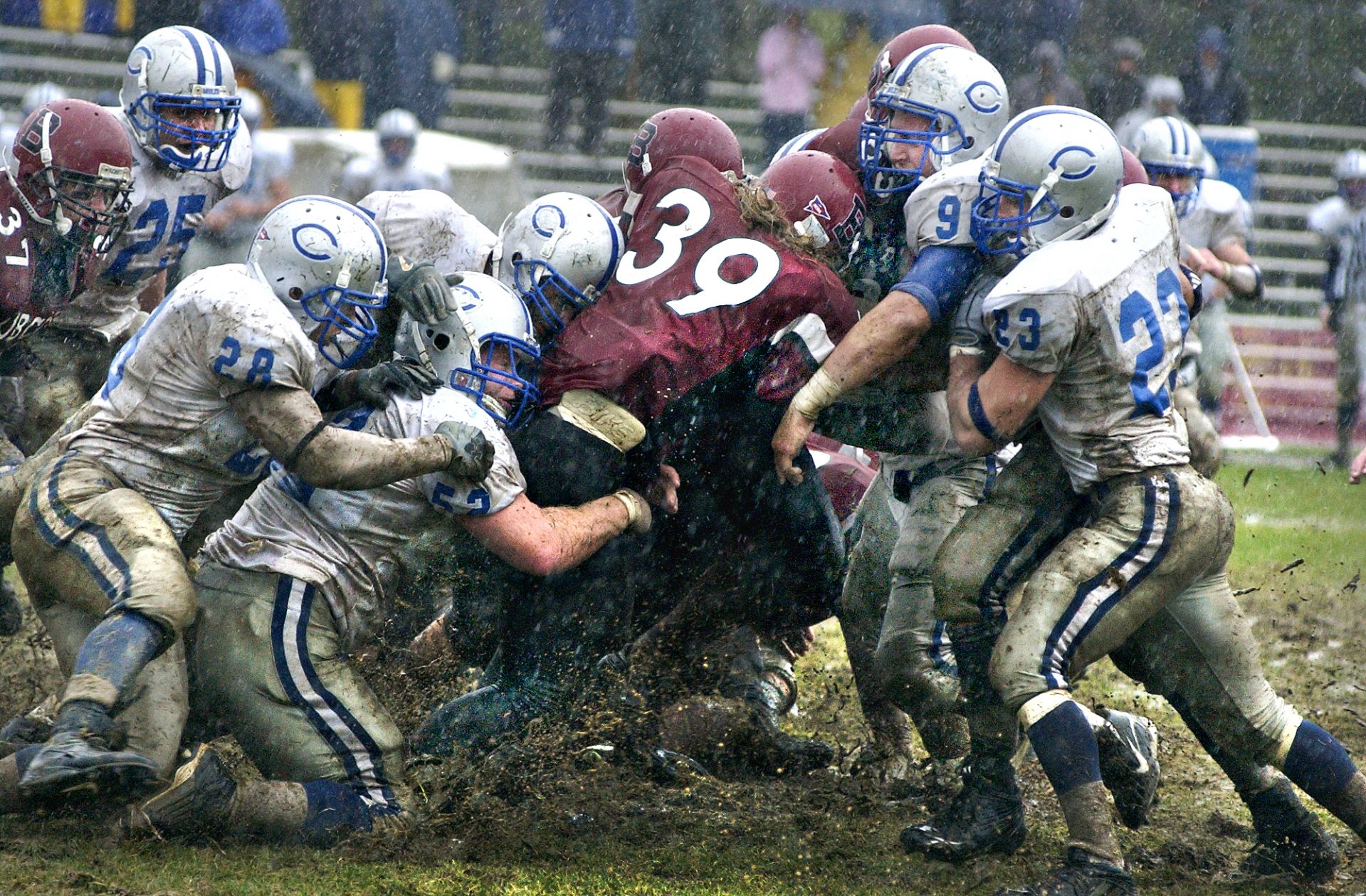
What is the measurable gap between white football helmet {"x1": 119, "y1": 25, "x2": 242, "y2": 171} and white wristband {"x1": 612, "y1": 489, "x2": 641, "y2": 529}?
7.96 ft

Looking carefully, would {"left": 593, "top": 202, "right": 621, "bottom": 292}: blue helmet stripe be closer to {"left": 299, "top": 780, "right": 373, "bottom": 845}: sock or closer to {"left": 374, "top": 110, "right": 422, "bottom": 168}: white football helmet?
{"left": 299, "top": 780, "right": 373, "bottom": 845}: sock

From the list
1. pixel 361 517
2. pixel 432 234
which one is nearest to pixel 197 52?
pixel 432 234

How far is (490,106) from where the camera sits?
1625cm

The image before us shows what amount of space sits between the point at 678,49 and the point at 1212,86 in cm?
498

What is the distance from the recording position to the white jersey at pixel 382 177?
1248cm

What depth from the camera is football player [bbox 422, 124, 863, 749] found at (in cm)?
462

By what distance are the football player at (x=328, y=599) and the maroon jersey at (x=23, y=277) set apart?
150cm

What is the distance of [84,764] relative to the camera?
3609mm

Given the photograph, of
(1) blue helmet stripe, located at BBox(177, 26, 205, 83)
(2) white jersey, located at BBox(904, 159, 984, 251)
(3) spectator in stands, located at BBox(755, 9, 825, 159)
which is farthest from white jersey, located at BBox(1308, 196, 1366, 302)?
(1) blue helmet stripe, located at BBox(177, 26, 205, 83)

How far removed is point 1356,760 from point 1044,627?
2043 mm

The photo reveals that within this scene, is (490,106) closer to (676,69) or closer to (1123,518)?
(676,69)

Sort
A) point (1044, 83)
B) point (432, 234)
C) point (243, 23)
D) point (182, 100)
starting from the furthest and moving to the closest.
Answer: point (1044, 83) < point (243, 23) < point (182, 100) < point (432, 234)

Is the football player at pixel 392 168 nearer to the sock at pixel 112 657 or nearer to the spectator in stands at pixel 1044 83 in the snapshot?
the spectator in stands at pixel 1044 83

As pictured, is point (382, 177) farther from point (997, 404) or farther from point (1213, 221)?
point (997, 404)
